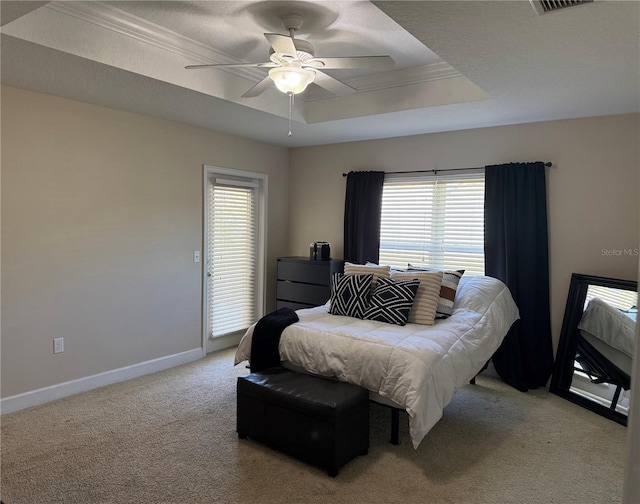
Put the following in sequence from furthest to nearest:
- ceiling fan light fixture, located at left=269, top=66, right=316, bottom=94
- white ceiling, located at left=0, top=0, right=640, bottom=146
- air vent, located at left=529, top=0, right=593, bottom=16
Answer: ceiling fan light fixture, located at left=269, top=66, right=316, bottom=94 → white ceiling, located at left=0, top=0, right=640, bottom=146 → air vent, located at left=529, top=0, right=593, bottom=16

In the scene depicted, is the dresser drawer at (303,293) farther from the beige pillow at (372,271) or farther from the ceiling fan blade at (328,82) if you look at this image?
the ceiling fan blade at (328,82)

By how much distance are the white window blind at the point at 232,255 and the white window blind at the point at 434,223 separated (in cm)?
162

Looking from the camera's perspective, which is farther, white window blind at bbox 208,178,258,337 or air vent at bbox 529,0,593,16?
white window blind at bbox 208,178,258,337

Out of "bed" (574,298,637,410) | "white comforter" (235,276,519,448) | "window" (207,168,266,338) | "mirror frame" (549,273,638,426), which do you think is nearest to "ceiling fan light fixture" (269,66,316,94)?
"white comforter" (235,276,519,448)

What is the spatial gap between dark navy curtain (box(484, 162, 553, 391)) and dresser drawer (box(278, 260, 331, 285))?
1.82m

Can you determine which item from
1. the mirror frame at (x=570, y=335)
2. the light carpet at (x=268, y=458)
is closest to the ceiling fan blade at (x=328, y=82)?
Result: the light carpet at (x=268, y=458)

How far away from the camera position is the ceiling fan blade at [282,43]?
245cm

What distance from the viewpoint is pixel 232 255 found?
5.21 meters

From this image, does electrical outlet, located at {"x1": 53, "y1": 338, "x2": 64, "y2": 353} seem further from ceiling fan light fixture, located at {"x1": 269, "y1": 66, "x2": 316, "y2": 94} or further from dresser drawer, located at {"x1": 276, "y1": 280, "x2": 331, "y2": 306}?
ceiling fan light fixture, located at {"x1": 269, "y1": 66, "x2": 316, "y2": 94}

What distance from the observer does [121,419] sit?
3.27 m

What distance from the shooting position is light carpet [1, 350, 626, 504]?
2.42 meters

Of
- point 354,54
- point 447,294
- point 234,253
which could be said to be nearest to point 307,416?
point 447,294

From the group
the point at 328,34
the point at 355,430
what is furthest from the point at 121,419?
the point at 328,34

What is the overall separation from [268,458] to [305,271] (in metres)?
2.56
